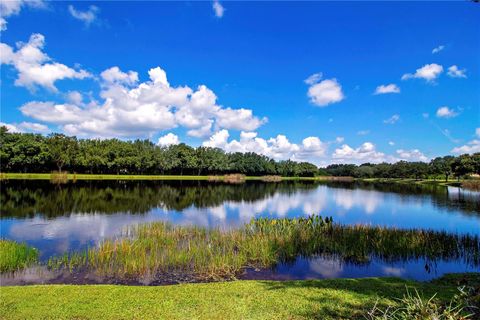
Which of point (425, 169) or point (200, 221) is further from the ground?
point (425, 169)

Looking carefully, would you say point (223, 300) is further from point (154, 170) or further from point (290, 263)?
point (154, 170)

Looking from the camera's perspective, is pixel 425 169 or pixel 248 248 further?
pixel 425 169

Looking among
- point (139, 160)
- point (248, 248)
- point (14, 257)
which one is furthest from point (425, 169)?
point (14, 257)

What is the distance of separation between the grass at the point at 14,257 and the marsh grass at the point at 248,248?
1077mm

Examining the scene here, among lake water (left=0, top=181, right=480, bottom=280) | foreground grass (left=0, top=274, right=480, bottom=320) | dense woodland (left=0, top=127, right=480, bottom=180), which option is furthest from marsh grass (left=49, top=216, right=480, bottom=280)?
dense woodland (left=0, top=127, right=480, bottom=180)

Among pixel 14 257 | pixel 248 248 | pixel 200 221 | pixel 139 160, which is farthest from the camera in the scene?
pixel 139 160

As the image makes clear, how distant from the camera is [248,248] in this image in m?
15.6

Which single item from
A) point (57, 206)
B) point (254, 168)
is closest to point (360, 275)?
point (57, 206)

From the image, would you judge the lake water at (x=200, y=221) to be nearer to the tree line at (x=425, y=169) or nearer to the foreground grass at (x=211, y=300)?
the foreground grass at (x=211, y=300)

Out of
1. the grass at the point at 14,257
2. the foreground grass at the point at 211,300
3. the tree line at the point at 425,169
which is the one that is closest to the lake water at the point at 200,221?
the grass at the point at 14,257

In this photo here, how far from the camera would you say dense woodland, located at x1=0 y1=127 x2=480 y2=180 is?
84.0 m

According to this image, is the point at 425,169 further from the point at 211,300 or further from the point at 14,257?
the point at 14,257

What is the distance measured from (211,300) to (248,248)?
7.66m

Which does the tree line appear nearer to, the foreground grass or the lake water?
the lake water
